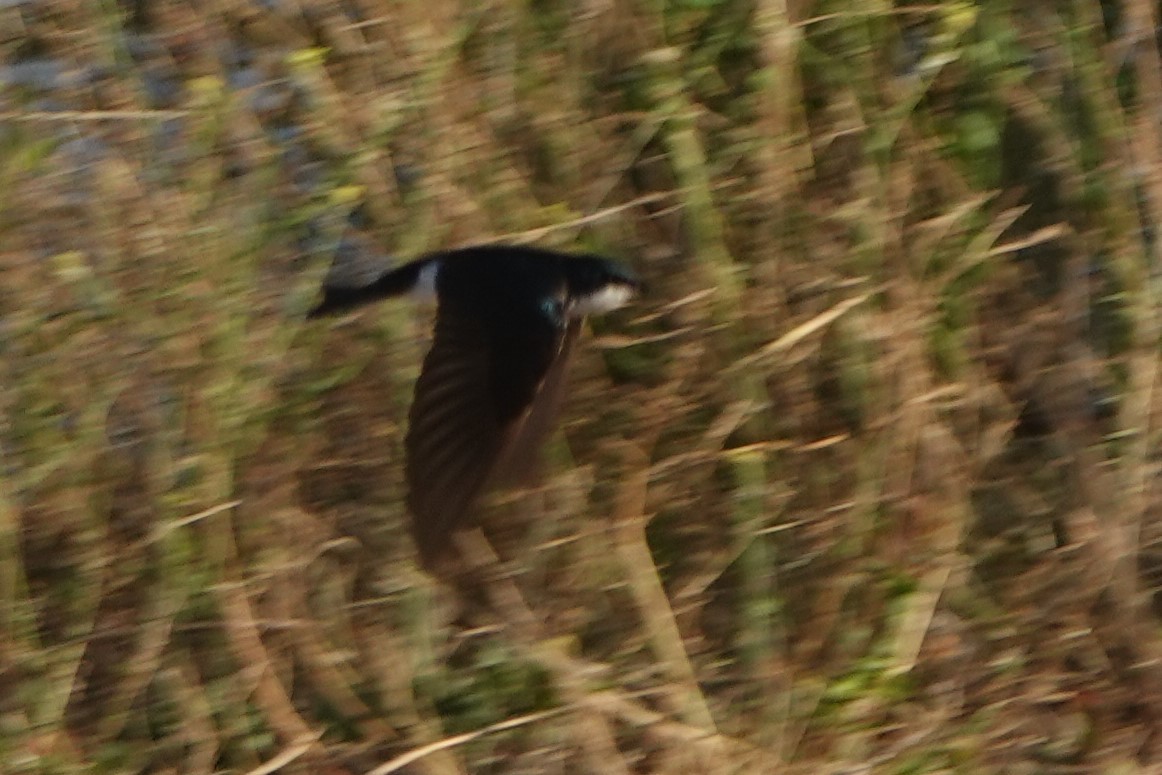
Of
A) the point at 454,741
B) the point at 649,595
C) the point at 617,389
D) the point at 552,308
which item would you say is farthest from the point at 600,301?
the point at 454,741

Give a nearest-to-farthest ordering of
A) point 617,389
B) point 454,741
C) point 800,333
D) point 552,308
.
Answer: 1. point 454,741
2. point 552,308
3. point 800,333
4. point 617,389

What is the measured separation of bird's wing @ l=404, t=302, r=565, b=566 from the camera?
276cm

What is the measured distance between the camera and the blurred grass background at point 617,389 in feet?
9.32

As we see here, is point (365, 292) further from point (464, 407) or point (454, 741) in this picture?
point (454, 741)

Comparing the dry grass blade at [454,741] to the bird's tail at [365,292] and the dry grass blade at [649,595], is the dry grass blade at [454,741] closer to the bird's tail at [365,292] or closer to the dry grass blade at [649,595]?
the dry grass blade at [649,595]

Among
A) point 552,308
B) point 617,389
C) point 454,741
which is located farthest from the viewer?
point 617,389

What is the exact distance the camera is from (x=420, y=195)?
3.06 m

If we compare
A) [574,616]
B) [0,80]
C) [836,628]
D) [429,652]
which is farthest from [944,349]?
[0,80]

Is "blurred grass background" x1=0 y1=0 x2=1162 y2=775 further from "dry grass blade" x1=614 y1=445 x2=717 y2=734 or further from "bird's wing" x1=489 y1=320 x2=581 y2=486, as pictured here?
"bird's wing" x1=489 y1=320 x2=581 y2=486

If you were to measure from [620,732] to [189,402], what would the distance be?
677mm

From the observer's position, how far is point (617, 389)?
10.2 ft

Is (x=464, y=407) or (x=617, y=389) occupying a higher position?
(x=464, y=407)

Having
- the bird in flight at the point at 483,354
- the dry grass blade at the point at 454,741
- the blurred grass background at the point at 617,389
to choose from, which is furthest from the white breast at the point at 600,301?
the dry grass blade at the point at 454,741

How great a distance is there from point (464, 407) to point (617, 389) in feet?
1.05
